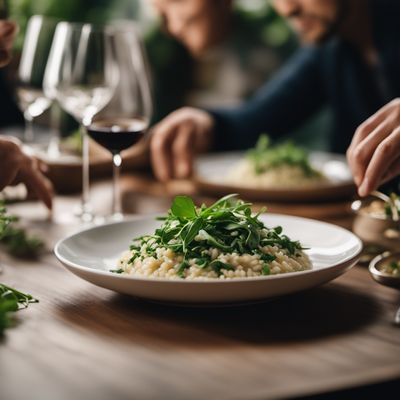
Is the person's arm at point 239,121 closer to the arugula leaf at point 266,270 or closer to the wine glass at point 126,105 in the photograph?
the wine glass at point 126,105

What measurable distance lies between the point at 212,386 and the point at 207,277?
0.78 ft

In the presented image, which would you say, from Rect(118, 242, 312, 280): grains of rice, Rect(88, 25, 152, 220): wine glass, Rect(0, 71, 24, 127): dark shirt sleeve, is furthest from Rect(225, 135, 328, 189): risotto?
Rect(0, 71, 24, 127): dark shirt sleeve

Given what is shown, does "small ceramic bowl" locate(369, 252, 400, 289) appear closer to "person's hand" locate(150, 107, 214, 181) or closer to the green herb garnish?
the green herb garnish

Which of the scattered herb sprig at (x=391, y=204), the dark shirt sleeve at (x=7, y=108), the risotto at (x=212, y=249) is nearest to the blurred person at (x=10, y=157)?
the risotto at (x=212, y=249)

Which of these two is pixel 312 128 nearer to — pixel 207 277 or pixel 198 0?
pixel 198 0

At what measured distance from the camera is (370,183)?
1.26 meters

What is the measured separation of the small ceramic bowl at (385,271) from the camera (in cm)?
→ 114

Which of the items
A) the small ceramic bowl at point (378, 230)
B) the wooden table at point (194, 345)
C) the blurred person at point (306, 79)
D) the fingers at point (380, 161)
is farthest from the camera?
the blurred person at point (306, 79)

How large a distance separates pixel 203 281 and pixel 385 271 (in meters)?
0.39

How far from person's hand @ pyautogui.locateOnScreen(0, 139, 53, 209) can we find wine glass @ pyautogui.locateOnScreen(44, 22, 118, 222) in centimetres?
18

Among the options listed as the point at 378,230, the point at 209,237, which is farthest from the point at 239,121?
the point at 209,237

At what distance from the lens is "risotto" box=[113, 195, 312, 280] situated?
1073 millimetres

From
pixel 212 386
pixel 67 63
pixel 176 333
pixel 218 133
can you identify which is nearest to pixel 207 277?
pixel 176 333

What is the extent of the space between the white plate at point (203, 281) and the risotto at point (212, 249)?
1.5 inches
